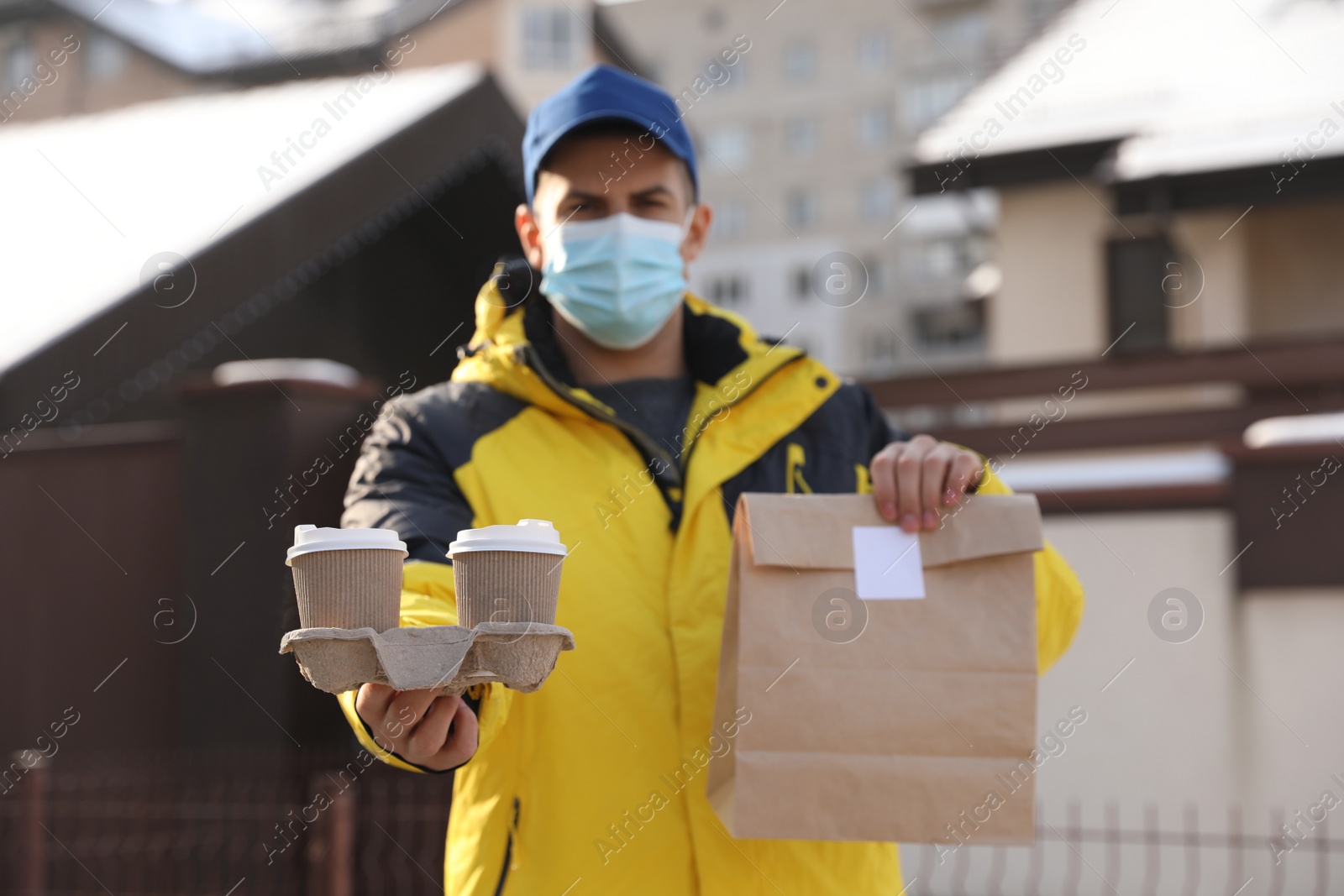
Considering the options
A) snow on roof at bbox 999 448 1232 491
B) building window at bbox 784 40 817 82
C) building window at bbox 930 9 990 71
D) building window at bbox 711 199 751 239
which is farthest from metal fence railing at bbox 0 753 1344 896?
building window at bbox 784 40 817 82

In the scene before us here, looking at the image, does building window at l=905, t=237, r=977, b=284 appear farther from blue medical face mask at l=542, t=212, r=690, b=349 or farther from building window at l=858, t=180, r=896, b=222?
blue medical face mask at l=542, t=212, r=690, b=349

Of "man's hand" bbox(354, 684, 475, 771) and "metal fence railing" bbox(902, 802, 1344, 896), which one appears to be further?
"metal fence railing" bbox(902, 802, 1344, 896)

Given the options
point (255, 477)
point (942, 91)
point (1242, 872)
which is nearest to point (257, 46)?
point (942, 91)

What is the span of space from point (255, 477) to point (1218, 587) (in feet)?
16.1

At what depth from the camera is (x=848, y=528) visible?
1.97 metres

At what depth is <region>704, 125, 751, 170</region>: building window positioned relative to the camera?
55.7 m

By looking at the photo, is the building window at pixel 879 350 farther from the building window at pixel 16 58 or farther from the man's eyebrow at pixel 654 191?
the man's eyebrow at pixel 654 191

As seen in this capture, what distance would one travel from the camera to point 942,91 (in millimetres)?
51938

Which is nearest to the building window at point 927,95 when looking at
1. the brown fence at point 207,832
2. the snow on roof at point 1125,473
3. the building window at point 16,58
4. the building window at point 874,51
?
the building window at point 874,51

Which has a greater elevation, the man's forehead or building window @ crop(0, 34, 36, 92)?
building window @ crop(0, 34, 36, 92)

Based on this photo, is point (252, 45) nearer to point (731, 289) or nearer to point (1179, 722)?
point (731, 289)

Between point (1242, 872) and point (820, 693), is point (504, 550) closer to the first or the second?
point (820, 693)

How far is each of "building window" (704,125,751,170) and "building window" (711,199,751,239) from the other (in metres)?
2.02

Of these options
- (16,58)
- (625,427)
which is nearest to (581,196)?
(625,427)
